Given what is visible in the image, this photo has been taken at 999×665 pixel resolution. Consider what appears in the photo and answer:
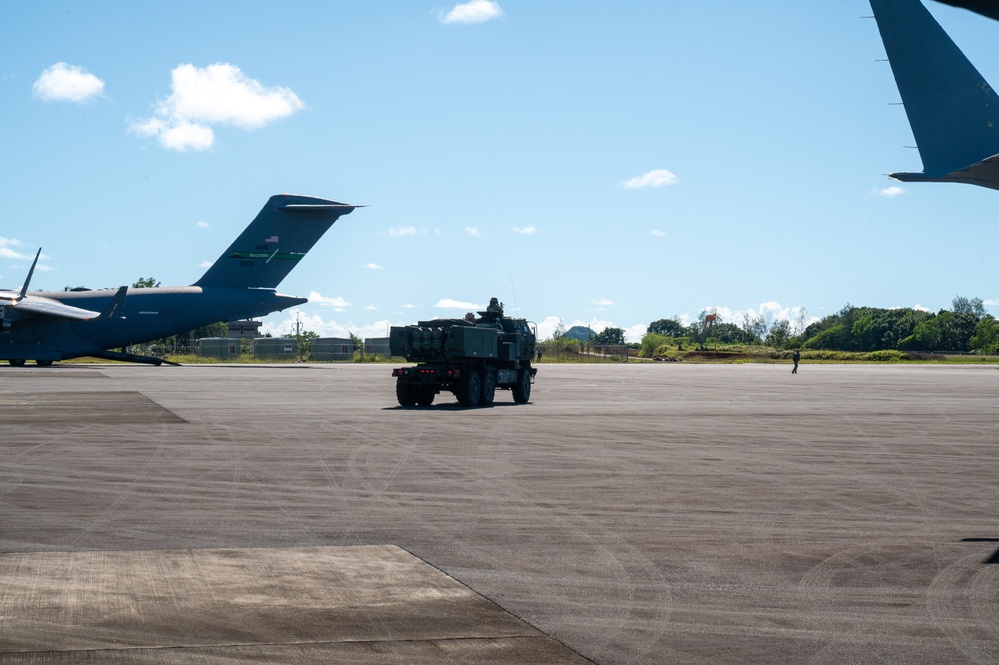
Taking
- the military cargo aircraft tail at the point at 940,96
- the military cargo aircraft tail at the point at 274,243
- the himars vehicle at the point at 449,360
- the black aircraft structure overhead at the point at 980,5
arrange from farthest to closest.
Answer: the military cargo aircraft tail at the point at 274,243, the himars vehicle at the point at 449,360, the military cargo aircraft tail at the point at 940,96, the black aircraft structure overhead at the point at 980,5

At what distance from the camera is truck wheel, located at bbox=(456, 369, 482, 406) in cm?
2920

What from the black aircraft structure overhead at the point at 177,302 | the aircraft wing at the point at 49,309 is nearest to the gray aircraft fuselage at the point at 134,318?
the black aircraft structure overhead at the point at 177,302

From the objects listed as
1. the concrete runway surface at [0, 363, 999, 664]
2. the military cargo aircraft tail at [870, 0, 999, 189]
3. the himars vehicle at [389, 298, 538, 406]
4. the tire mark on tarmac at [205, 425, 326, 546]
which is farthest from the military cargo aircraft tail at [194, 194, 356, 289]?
the military cargo aircraft tail at [870, 0, 999, 189]

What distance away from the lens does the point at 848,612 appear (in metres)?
6.89

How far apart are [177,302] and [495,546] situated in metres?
53.6

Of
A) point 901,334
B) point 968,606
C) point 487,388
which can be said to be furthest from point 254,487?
point 901,334

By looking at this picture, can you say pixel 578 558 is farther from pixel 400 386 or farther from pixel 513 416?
pixel 400 386

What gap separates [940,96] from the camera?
1647cm

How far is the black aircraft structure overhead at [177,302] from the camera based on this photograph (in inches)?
2227

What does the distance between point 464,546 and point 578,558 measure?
1072mm

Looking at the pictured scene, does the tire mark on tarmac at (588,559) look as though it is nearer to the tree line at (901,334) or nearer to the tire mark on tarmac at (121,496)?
the tire mark on tarmac at (121,496)

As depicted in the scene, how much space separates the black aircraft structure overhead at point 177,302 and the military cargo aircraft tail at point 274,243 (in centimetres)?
6

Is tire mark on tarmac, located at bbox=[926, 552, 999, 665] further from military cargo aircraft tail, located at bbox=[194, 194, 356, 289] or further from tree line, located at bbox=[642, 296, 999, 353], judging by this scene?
tree line, located at bbox=[642, 296, 999, 353]

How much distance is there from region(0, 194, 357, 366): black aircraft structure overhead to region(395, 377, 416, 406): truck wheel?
30.9 metres
